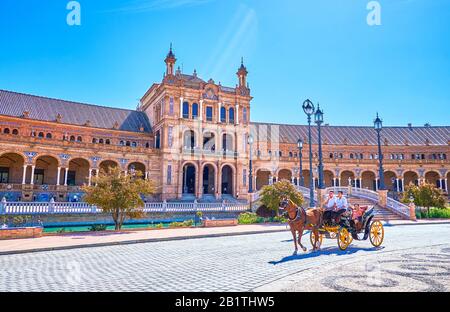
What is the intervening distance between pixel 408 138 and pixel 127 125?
52.8 meters

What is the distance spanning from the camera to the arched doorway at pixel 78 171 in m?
41.7

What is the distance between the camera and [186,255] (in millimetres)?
10375

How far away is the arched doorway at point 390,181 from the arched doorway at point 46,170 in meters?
53.6

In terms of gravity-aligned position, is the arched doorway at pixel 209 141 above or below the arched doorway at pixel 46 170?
above

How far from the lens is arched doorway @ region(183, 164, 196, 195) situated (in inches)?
1805

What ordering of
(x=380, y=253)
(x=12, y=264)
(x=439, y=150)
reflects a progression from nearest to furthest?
(x=12, y=264) → (x=380, y=253) → (x=439, y=150)

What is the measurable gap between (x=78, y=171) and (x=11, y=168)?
24.4 feet

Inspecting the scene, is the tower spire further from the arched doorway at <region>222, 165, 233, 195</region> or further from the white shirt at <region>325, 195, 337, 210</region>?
the white shirt at <region>325, 195, 337, 210</region>

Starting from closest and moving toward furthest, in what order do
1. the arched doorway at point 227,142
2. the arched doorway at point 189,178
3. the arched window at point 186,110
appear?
the arched window at point 186,110 → the arched doorway at point 189,178 → the arched doorway at point 227,142

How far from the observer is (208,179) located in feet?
157

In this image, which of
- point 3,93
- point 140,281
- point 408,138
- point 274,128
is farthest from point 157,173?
point 408,138

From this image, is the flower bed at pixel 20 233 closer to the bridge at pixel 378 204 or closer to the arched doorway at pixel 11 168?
the bridge at pixel 378 204

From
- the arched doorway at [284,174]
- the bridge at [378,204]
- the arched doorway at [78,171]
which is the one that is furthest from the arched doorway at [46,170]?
the arched doorway at [284,174]

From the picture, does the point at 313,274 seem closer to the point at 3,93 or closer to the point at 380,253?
the point at 380,253
